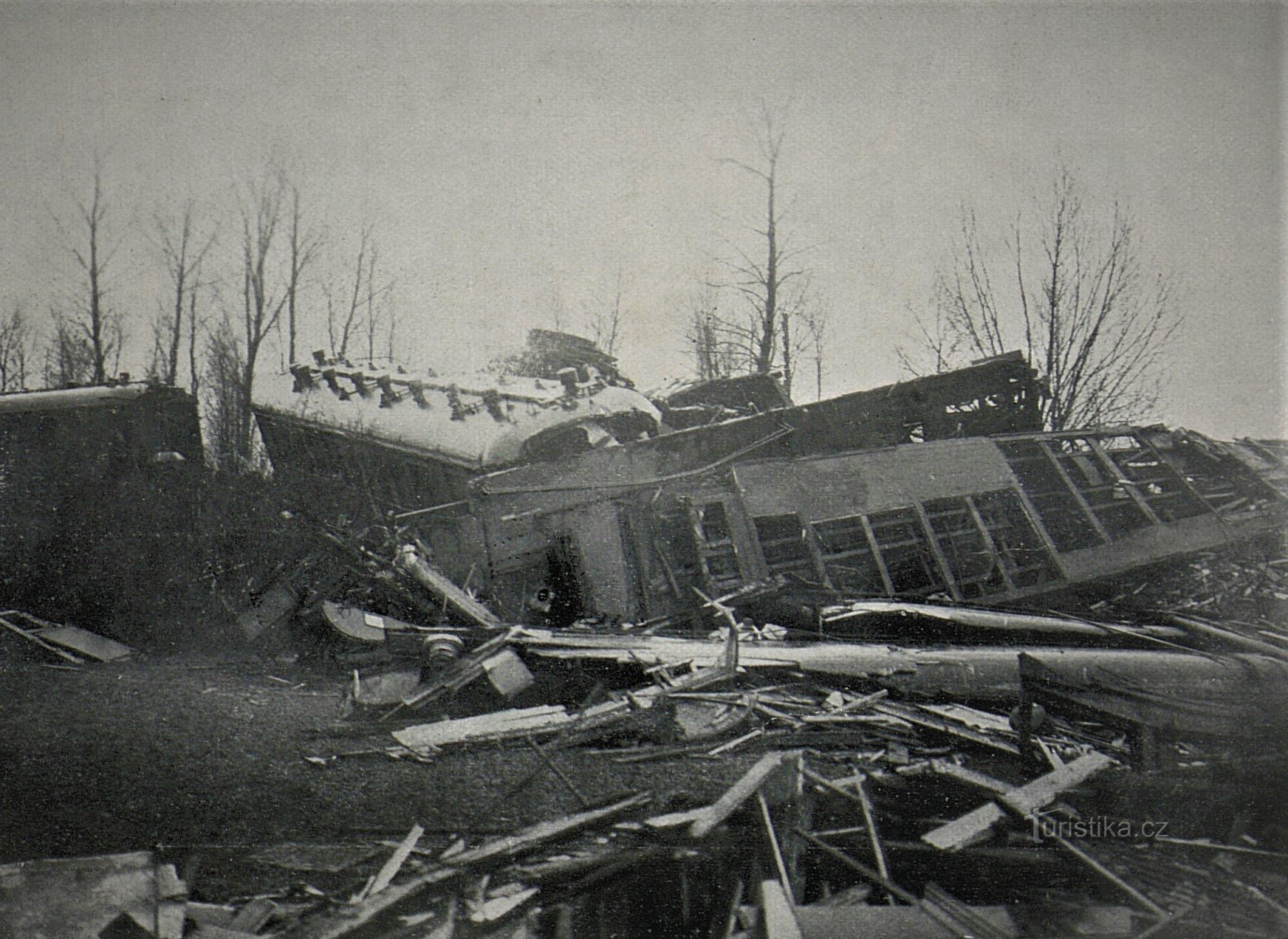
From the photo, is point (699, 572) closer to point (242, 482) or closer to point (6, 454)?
point (242, 482)

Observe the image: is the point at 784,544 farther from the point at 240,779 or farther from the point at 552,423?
the point at 240,779

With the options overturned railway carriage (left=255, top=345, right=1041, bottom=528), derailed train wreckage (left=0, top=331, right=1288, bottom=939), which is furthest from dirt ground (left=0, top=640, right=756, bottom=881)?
overturned railway carriage (left=255, top=345, right=1041, bottom=528)

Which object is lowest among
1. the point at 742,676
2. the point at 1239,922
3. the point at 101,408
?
the point at 1239,922

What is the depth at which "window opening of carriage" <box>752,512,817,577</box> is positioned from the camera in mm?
8008

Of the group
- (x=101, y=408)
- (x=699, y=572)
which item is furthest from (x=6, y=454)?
(x=699, y=572)

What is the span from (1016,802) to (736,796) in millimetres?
1365

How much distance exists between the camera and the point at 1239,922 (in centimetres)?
312

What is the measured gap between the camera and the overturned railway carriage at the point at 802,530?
7898mm

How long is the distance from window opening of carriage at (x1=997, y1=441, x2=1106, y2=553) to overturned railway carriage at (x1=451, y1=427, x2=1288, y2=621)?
0.08 ft

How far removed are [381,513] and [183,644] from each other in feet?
9.62

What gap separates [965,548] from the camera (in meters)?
8.34

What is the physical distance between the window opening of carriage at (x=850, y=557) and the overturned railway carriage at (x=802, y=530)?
0.05 ft

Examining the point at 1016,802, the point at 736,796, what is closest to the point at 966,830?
the point at 1016,802

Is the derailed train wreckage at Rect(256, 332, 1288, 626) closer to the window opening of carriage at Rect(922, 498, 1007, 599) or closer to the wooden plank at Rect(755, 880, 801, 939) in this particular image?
the window opening of carriage at Rect(922, 498, 1007, 599)
